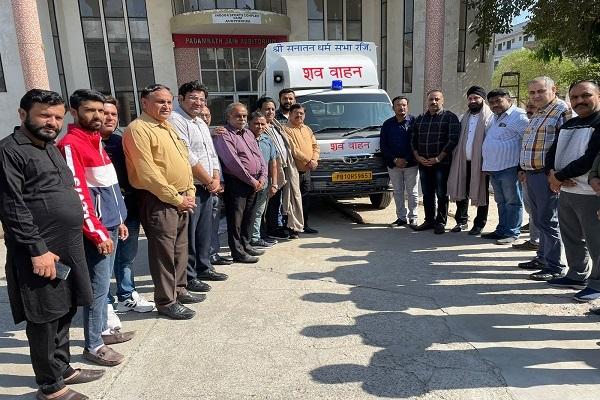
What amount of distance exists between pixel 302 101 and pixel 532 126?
370 centimetres

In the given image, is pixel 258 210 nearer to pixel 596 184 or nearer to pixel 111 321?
pixel 111 321

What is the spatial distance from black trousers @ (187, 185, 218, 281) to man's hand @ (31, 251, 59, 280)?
5.61 ft

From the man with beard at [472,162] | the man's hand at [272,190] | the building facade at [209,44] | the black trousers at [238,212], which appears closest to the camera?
the black trousers at [238,212]

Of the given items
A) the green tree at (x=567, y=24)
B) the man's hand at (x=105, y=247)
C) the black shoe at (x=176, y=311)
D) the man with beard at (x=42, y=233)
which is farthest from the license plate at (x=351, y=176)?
the green tree at (x=567, y=24)

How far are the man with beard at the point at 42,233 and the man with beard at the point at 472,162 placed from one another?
483 centimetres

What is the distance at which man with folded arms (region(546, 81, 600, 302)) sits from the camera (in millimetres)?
3449

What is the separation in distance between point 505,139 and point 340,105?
2.82 metres

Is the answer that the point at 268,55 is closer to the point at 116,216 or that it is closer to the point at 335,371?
the point at 116,216

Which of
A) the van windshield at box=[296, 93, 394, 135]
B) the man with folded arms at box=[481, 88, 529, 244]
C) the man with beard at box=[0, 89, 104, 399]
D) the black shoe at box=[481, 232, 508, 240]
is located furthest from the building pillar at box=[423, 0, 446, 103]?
the man with beard at box=[0, 89, 104, 399]

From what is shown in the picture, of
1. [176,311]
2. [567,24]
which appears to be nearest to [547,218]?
[176,311]

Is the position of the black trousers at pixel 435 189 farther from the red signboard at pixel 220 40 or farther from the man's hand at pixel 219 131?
the red signboard at pixel 220 40

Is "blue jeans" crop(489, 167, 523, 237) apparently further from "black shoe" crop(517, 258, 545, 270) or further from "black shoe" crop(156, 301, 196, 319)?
"black shoe" crop(156, 301, 196, 319)

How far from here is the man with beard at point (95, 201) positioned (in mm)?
2662

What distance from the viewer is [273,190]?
546 centimetres
